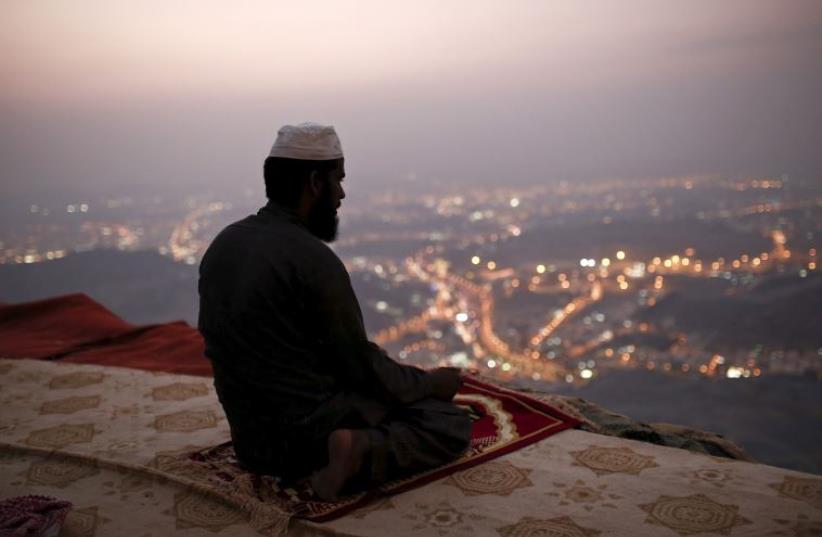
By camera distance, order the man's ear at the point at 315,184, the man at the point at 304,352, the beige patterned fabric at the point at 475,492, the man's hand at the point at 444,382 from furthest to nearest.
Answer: the man's hand at the point at 444,382 < the man's ear at the point at 315,184 < the man at the point at 304,352 < the beige patterned fabric at the point at 475,492

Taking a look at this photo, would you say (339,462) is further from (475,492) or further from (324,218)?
(324,218)

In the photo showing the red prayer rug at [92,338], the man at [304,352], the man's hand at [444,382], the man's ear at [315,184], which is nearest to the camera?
the man at [304,352]

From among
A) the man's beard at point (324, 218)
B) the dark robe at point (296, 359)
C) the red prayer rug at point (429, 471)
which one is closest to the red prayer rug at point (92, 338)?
the red prayer rug at point (429, 471)

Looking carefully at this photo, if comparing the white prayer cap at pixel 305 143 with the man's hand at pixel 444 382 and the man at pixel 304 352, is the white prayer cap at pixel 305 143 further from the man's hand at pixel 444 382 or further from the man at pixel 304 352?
the man's hand at pixel 444 382

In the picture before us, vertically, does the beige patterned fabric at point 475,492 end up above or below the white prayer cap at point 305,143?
below

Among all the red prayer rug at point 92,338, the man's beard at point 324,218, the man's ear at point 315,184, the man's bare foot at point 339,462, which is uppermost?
the man's ear at point 315,184

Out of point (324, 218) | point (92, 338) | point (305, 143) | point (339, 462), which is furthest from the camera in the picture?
point (92, 338)

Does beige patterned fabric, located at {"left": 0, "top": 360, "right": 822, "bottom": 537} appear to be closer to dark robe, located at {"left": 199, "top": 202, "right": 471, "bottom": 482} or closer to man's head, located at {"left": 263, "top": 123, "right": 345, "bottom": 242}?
dark robe, located at {"left": 199, "top": 202, "right": 471, "bottom": 482}

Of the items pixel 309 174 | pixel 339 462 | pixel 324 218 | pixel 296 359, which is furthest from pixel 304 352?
pixel 309 174
